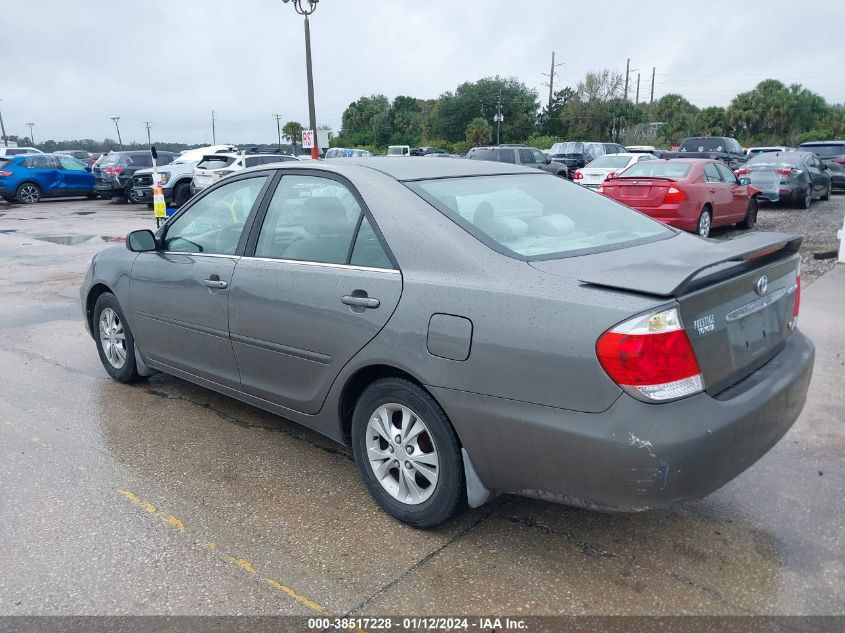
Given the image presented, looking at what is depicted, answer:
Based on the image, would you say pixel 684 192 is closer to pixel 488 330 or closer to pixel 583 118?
pixel 488 330

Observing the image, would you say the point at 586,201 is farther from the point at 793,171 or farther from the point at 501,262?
the point at 793,171

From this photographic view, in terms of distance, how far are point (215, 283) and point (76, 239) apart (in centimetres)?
1171

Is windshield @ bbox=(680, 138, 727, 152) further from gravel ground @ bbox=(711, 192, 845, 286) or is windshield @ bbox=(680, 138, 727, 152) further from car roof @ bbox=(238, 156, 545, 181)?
car roof @ bbox=(238, 156, 545, 181)

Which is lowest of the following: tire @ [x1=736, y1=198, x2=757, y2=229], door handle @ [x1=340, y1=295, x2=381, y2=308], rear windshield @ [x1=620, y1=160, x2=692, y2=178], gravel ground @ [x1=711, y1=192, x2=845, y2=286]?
gravel ground @ [x1=711, y1=192, x2=845, y2=286]

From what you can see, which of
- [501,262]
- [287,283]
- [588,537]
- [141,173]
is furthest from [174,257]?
[141,173]

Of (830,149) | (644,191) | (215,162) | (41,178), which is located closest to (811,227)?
(644,191)

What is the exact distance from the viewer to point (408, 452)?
3.11 meters

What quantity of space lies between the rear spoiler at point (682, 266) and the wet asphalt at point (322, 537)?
1.18m

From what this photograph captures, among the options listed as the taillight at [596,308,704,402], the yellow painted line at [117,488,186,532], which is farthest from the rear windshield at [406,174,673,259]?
the yellow painted line at [117,488,186,532]

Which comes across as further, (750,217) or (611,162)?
(611,162)

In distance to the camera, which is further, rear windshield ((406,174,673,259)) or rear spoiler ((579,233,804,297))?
rear windshield ((406,174,673,259))

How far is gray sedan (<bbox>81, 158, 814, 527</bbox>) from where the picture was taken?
2.47 metres

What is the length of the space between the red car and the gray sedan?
756 cm

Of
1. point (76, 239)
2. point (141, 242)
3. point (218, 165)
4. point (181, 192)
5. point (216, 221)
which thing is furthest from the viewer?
point (181, 192)
